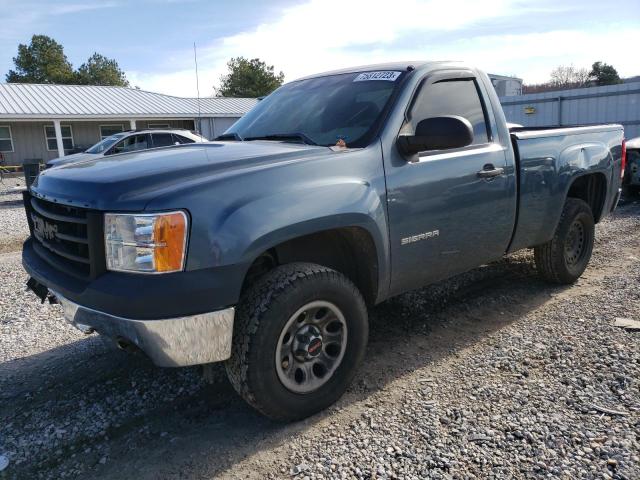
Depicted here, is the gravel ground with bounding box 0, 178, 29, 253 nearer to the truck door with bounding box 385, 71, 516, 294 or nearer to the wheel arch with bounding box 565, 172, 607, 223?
the truck door with bounding box 385, 71, 516, 294

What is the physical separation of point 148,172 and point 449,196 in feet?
6.34

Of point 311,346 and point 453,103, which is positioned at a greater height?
point 453,103

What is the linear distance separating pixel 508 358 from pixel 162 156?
2.64m

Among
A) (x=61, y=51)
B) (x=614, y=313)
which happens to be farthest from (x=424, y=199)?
(x=61, y=51)

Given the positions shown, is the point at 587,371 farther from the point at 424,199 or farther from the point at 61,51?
the point at 61,51

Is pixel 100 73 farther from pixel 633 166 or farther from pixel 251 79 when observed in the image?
pixel 633 166

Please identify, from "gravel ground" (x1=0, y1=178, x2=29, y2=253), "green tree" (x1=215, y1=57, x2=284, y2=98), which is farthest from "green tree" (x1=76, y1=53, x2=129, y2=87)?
"gravel ground" (x1=0, y1=178, x2=29, y2=253)

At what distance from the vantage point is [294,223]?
271 centimetres

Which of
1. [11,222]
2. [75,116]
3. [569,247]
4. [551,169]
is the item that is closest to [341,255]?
[551,169]

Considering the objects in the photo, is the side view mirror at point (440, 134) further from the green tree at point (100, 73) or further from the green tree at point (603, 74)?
the green tree at point (100, 73)

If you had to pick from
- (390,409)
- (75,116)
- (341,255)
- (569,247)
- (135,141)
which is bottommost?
(390,409)

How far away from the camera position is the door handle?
3.79 m

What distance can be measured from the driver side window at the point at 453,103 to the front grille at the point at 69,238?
2103 millimetres

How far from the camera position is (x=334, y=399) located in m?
3.08
